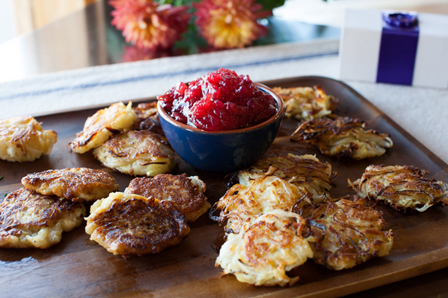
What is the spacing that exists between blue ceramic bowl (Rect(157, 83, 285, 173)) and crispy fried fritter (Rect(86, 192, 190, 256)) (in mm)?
328

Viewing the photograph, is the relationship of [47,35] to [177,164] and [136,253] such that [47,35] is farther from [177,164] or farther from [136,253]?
[136,253]

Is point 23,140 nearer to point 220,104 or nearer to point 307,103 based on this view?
point 220,104

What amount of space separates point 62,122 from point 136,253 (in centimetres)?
136

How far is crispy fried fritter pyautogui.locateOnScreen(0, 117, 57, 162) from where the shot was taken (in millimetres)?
2232

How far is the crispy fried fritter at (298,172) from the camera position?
2.00 metres

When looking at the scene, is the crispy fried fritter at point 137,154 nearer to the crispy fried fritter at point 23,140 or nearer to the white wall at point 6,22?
the crispy fried fritter at point 23,140

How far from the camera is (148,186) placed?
6.47 feet

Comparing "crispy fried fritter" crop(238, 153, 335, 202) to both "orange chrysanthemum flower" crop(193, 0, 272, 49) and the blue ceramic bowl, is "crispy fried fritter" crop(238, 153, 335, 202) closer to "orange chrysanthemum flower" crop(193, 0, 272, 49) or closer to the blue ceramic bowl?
the blue ceramic bowl

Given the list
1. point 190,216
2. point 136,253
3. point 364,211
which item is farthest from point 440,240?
point 136,253

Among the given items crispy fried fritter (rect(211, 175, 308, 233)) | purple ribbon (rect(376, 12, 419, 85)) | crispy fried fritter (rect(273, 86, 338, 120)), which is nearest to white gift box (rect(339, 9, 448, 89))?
purple ribbon (rect(376, 12, 419, 85))

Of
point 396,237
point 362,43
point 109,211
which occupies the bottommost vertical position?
point 396,237

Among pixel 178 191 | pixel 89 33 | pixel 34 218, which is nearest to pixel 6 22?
pixel 89 33

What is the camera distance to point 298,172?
207 cm

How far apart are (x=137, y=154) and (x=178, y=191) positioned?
366 millimetres
